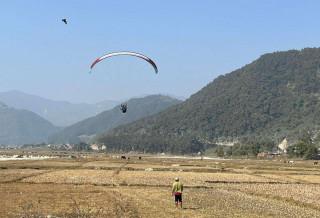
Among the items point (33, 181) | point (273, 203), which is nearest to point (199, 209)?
point (273, 203)

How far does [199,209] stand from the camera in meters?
27.0

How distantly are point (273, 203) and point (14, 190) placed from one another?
23485 mm

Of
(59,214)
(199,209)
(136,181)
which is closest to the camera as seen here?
(59,214)

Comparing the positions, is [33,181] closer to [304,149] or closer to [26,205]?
[26,205]

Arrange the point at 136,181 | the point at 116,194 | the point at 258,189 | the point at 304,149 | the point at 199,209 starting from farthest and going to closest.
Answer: the point at 304,149 < the point at 136,181 < the point at 258,189 < the point at 116,194 < the point at 199,209

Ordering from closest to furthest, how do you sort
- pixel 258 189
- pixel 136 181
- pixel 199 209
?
1. pixel 199 209
2. pixel 258 189
3. pixel 136 181

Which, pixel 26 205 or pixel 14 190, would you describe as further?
pixel 14 190

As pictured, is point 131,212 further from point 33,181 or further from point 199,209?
point 33,181

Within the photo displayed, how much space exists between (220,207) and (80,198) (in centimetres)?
1153

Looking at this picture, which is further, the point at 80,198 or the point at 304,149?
the point at 304,149

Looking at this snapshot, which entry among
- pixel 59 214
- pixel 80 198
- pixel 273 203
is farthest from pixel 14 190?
pixel 273 203

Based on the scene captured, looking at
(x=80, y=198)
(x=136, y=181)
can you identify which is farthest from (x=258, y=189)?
(x=80, y=198)

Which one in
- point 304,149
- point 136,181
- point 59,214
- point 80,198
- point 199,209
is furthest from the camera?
point 304,149

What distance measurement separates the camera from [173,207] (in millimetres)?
27484
